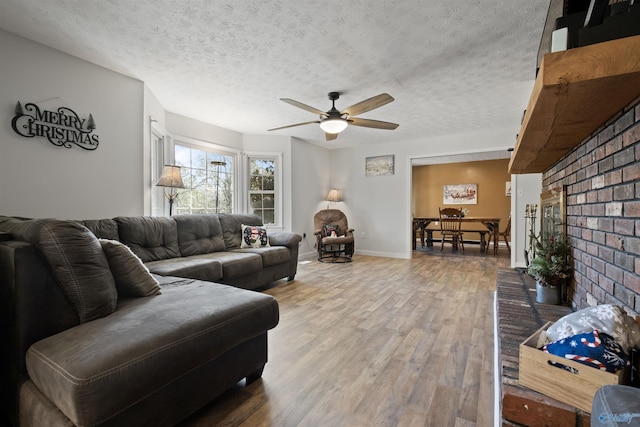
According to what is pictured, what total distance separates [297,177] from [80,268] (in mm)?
4515

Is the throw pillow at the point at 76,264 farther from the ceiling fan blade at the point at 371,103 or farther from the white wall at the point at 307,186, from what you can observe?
the white wall at the point at 307,186

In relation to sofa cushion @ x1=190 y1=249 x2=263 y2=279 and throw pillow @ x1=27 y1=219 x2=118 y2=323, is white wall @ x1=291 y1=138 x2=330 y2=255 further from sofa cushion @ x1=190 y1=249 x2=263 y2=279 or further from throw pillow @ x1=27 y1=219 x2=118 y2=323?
throw pillow @ x1=27 y1=219 x2=118 y2=323

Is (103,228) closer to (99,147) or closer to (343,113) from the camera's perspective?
(99,147)

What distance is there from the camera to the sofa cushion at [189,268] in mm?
2510

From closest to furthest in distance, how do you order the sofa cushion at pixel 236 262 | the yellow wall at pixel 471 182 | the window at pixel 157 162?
the sofa cushion at pixel 236 262
the window at pixel 157 162
the yellow wall at pixel 471 182

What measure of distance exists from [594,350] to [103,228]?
329 cm

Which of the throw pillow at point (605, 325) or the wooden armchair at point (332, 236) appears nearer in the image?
the throw pillow at point (605, 325)

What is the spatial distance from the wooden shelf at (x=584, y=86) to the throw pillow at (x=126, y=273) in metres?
2.05

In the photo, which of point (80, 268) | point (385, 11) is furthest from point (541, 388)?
point (385, 11)

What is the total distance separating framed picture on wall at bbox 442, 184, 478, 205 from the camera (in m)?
8.12

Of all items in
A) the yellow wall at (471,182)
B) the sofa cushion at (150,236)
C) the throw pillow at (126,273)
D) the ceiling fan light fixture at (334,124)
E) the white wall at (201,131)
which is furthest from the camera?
the yellow wall at (471,182)

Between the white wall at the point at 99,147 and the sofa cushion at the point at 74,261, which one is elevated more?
the white wall at the point at 99,147

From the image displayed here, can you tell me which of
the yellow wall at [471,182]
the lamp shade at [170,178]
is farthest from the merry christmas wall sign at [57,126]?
the yellow wall at [471,182]

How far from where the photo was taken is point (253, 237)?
3.89 metres
